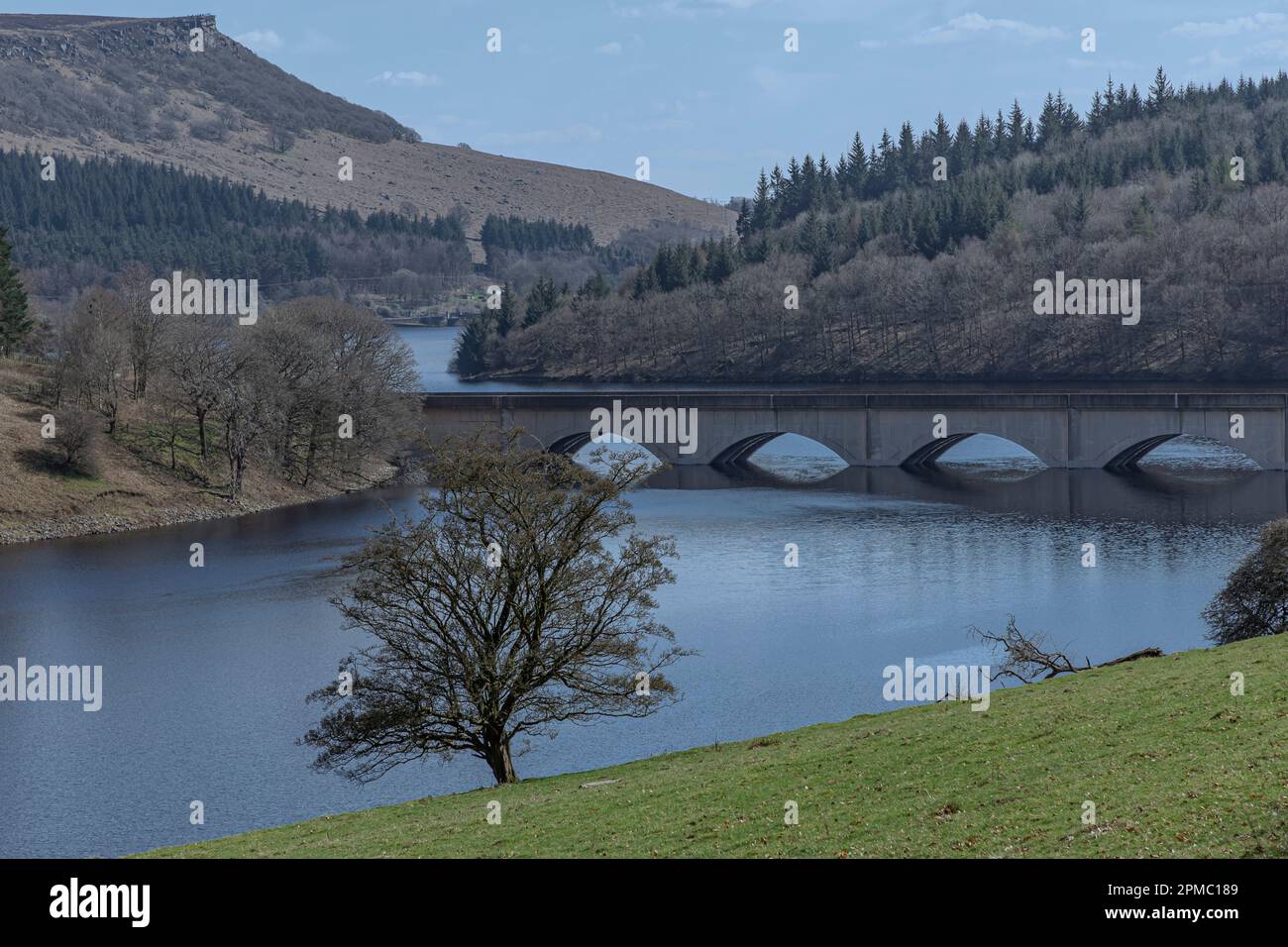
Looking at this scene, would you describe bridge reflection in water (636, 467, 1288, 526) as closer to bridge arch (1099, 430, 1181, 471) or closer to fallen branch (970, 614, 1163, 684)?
bridge arch (1099, 430, 1181, 471)

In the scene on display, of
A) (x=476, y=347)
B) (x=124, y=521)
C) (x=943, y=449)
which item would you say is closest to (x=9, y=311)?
(x=124, y=521)

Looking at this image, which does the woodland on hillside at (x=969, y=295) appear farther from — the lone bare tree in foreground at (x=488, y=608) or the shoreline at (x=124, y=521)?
the lone bare tree in foreground at (x=488, y=608)

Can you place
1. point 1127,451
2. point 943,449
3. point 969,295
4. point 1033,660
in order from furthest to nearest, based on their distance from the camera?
point 969,295 → point 943,449 → point 1127,451 → point 1033,660

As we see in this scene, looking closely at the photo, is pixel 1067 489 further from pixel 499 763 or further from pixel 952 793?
pixel 952 793

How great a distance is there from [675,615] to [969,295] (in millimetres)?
115732

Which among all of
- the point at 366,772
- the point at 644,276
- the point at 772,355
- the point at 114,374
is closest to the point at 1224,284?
the point at 772,355

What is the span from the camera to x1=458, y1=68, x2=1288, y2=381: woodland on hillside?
14600 cm

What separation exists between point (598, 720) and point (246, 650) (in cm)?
1490

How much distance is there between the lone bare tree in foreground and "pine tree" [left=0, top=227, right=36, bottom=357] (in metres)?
74.3

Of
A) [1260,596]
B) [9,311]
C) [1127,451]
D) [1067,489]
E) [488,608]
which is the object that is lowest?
[1260,596]

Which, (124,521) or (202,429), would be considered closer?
(124,521)

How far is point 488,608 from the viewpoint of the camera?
114ft
